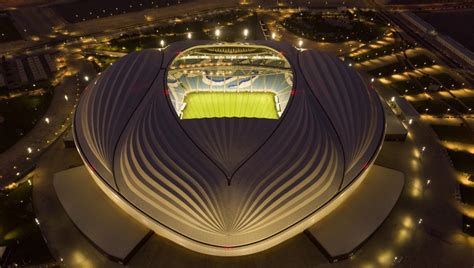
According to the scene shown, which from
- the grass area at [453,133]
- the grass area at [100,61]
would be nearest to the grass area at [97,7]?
the grass area at [100,61]

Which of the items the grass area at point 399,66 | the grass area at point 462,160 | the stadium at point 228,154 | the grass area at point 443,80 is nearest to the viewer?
the stadium at point 228,154

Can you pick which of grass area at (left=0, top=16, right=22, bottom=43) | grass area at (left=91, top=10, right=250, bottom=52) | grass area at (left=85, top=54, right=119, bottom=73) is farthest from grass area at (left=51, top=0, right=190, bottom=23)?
grass area at (left=85, top=54, right=119, bottom=73)

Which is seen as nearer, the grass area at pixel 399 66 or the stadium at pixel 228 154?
the stadium at pixel 228 154

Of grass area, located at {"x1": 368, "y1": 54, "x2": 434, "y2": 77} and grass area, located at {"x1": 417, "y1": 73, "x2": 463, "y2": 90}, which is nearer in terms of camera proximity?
grass area, located at {"x1": 417, "y1": 73, "x2": 463, "y2": 90}

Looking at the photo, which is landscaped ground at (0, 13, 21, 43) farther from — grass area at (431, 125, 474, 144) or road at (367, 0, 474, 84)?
road at (367, 0, 474, 84)

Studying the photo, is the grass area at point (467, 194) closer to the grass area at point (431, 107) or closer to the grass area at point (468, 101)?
the grass area at point (431, 107)

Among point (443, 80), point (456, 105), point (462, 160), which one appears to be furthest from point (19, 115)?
point (443, 80)
